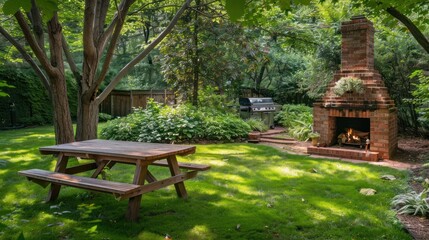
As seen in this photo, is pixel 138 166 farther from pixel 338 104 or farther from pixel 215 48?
pixel 215 48

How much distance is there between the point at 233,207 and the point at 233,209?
7 centimetres

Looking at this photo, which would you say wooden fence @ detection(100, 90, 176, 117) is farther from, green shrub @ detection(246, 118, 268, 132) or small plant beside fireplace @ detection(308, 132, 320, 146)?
small plant beside fireplace @ detection(308, 132, 320, 146)

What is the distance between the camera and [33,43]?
18.6 feet

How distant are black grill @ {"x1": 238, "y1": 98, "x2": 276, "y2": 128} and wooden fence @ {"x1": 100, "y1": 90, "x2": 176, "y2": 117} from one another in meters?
4.34

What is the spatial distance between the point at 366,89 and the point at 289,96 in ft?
24.1

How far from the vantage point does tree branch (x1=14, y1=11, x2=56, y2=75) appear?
526 centimetres

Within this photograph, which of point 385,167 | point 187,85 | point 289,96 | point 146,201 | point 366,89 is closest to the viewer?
point 146,201

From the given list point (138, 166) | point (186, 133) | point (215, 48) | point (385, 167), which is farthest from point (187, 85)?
point (138, 166)

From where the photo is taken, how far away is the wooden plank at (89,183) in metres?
3.32

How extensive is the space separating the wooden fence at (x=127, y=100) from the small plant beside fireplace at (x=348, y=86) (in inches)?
342

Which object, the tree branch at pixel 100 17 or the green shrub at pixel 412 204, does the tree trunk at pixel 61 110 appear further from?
the green shrub at pixel 412 204

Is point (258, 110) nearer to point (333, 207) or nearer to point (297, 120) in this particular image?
point (297, 120)

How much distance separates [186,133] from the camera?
9.07 metres

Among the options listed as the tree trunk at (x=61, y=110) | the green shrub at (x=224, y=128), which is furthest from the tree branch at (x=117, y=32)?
the green shrub at (x=224, y=128)
